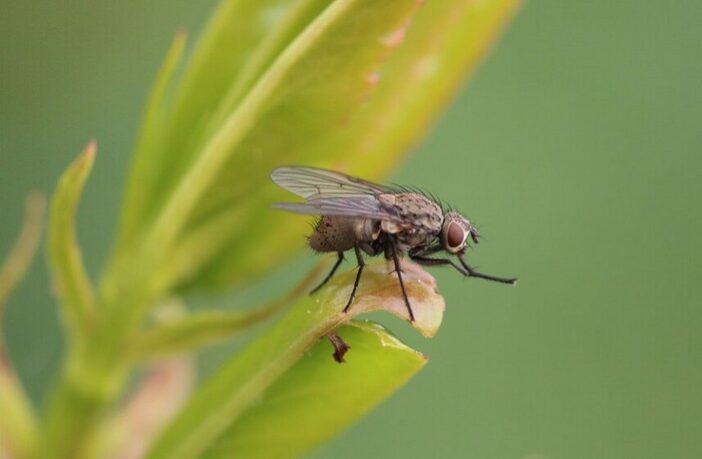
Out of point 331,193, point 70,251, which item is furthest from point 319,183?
point 70,251

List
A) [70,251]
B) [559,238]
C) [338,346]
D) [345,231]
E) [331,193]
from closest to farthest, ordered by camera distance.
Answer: [338,346] → [70,251] → [331,193] → [345,231] → [559,238]

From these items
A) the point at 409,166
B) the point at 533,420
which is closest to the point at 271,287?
the point at 409,166

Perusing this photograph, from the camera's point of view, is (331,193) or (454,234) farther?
(454,234)

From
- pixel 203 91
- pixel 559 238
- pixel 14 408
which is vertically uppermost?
pixel 203 91

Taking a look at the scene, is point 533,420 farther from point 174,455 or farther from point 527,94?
point 174,455

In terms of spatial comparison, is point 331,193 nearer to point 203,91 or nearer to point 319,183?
point 319,183

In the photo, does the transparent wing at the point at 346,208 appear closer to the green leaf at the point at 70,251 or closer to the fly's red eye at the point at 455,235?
the fly's red eye at the point at 455,235
